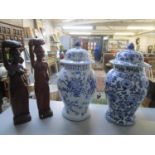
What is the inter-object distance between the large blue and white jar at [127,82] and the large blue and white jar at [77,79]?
3.8 inches

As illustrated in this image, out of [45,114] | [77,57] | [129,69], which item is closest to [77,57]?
[77,57]

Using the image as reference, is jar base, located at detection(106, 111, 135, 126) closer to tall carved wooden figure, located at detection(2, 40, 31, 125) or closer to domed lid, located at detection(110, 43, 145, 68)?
domed lid, located at detection(110, 43, 145, 68)

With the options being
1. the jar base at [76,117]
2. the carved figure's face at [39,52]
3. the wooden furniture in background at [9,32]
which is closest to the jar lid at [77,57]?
the carved figure's face at [39,52]

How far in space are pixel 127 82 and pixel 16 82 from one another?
471 millimetres

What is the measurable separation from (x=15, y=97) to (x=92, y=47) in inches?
305

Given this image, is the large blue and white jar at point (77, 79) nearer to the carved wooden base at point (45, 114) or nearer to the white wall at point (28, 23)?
the carved wooden base at point (45, 114)

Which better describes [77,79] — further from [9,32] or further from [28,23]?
[28,23]

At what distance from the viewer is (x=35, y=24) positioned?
336 centimetres

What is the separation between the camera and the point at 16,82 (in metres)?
0.66

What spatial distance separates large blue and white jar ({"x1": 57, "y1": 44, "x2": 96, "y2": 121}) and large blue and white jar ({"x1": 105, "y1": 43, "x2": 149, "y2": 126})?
0.10 metres

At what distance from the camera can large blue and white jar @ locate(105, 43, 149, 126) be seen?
2.07 feet

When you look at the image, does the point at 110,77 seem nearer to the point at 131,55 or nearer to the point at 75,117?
the point at 131,55

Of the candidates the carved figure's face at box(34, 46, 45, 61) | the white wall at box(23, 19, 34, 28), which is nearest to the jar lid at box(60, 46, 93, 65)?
the carved figure's face at box(34, 46, 45, 61)

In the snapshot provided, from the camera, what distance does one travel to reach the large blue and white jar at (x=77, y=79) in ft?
2.16
